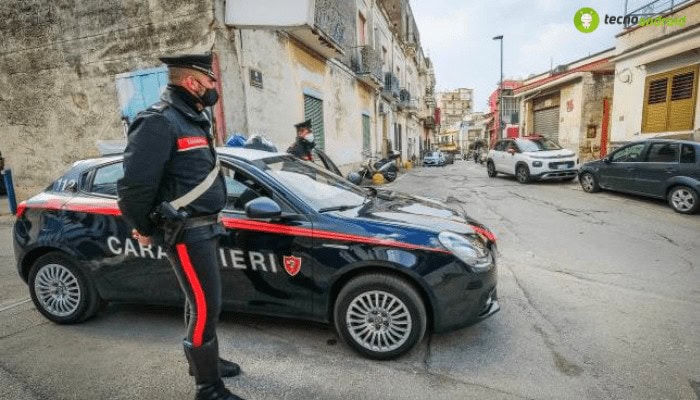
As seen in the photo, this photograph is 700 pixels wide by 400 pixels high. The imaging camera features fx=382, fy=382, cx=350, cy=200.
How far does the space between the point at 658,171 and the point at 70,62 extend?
12750 millimetres

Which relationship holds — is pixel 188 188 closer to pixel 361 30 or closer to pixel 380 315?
pixel 380 315

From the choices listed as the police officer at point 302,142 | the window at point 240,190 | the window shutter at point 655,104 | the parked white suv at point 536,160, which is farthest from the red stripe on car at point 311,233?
the window shutter at point 655,104

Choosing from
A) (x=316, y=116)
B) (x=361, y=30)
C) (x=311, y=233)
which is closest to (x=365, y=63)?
(x=361, y=30)

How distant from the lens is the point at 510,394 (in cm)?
241

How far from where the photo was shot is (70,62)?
8.25 meters

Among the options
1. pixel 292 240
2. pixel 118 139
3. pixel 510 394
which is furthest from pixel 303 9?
pixel 510 394

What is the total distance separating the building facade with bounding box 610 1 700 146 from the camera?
37.8ft

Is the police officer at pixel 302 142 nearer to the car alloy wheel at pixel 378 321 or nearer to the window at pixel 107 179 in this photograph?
the window at pixel 107 179

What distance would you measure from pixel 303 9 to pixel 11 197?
27.7 ft

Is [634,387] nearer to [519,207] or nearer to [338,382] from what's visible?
[338,382]

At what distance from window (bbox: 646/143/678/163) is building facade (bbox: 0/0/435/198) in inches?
303

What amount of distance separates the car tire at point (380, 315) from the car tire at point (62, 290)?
7.53 ft

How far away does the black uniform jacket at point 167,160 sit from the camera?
194cm

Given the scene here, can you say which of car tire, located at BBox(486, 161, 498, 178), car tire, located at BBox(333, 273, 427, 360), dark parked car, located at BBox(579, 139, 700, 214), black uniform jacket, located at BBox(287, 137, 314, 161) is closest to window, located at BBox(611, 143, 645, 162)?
dark parked car, located at BBox(579, 139, 700, 214)
